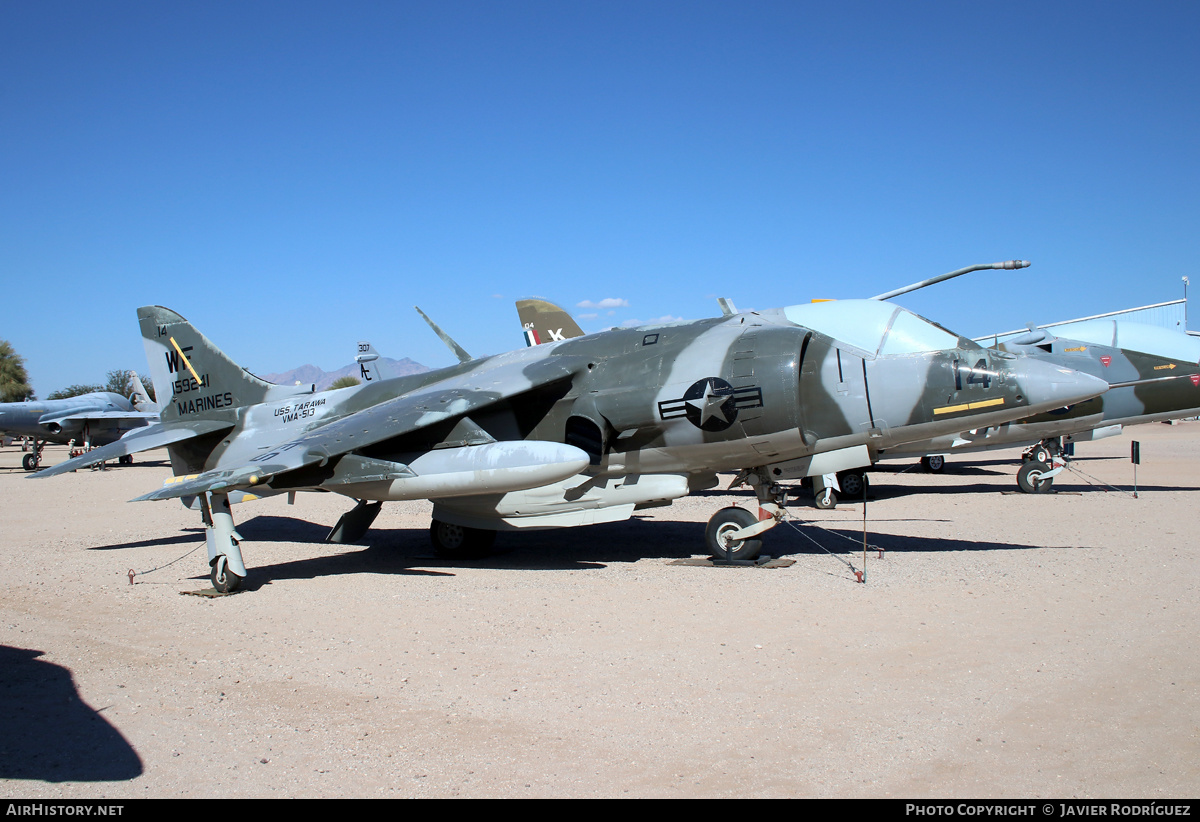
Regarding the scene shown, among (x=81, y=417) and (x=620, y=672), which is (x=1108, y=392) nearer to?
(x=620, y=672)

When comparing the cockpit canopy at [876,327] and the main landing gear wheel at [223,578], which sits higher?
the cockpit canopy at [876,327]

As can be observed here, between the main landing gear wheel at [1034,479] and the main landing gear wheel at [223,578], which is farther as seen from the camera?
the main landing gear wheel at [1034,479]

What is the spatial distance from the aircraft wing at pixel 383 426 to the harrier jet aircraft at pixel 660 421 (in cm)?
3

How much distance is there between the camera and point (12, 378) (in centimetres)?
6781

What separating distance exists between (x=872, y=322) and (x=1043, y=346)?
10.2 metres

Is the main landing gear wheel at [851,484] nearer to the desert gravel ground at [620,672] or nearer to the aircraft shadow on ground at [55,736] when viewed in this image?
the desert gravel ground at [620,672]

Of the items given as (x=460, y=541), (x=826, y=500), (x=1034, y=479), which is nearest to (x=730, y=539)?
(x=460, y=541)

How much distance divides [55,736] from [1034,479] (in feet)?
62.5

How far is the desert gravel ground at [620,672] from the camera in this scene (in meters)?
4.52

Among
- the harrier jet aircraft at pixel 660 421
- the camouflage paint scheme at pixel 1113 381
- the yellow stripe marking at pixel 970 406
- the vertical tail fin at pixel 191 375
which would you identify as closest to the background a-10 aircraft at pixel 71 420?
the vertical tail fin at pixel 191 375

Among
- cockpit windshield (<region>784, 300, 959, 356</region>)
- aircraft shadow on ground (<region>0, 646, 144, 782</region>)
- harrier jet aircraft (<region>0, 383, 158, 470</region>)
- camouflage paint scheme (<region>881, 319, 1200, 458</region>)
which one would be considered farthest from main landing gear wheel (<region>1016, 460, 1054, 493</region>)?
harrier jet aircraft (<region>0, 383, 158, 470</region>)

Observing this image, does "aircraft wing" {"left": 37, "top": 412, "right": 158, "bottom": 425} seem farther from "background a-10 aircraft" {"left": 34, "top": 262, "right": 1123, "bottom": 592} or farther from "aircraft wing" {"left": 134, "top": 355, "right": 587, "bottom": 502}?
"aircraft wing" {"left": 134, "top": 355, "right": 587, "bottom": 502}

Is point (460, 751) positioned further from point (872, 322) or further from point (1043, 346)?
point (1043, 346)
